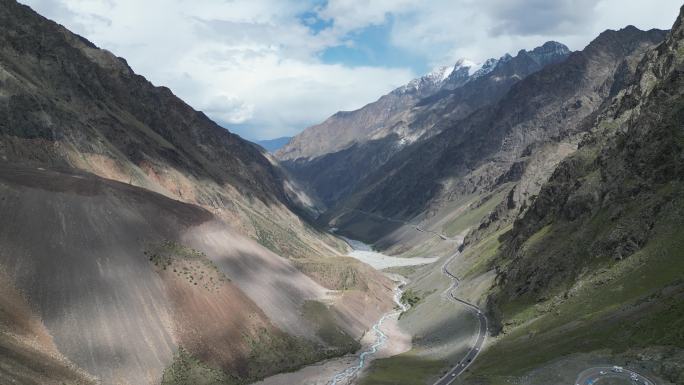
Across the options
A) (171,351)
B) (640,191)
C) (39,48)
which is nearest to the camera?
(171,351)

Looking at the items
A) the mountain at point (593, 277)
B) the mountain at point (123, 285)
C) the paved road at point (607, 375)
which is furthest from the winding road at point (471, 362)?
the mountain at point (123, 285)

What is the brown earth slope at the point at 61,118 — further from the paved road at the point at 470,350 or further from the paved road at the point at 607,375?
the paved road at the point at 607,375

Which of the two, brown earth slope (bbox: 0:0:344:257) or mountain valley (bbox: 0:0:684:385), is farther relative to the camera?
brown earth slope (bbox: 0:0:344:257)

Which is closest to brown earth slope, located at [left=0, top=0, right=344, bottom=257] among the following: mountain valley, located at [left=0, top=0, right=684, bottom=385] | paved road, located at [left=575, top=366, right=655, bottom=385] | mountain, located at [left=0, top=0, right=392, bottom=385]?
mountain, located at [left=0, top=0, right=392, bottom=385]

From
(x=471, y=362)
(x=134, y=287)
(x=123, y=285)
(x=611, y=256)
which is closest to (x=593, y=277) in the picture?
(x=611, y=256)

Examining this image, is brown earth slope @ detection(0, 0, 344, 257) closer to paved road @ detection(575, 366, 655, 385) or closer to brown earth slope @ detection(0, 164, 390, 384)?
brown earth slope @ detection(0, 164, 390, 384)

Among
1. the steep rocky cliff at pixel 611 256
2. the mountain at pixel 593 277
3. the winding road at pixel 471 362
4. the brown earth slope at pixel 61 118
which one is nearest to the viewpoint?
the winding road at pixel 471 362

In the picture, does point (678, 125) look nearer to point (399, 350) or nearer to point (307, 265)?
point (399, 350)

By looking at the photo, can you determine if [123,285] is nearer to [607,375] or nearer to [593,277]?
[607,375]

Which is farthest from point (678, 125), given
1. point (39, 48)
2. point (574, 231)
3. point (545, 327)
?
point (39, 48)
